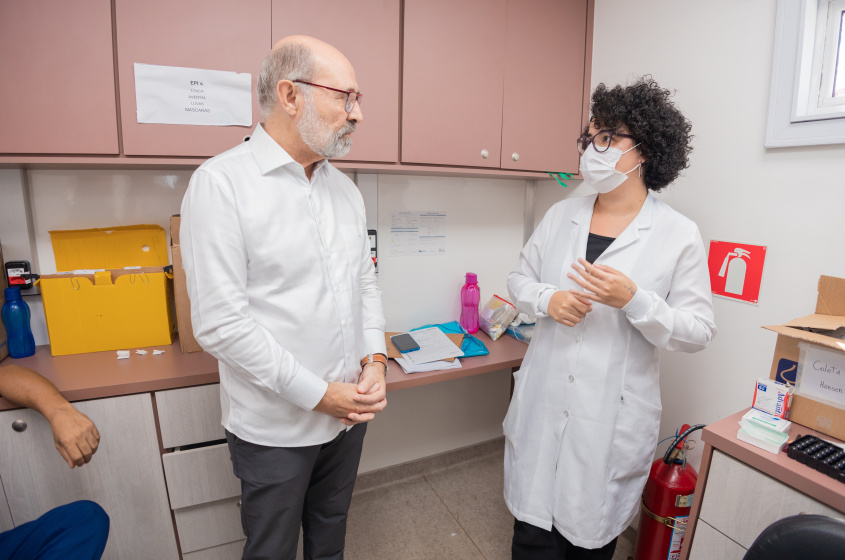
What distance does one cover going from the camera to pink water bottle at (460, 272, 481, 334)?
2.19m

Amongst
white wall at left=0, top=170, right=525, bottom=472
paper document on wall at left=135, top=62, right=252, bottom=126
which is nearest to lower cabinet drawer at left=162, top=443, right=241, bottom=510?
white wall at left=0, top=170, right=525, bottom=472

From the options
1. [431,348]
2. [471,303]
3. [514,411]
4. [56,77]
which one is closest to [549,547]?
[514,411]

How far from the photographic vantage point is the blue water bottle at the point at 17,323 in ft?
4.80

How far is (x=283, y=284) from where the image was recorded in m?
1.08

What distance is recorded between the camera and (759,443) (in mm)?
1120

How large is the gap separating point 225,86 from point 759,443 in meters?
1.83

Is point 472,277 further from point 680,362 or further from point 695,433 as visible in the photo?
point 695,433

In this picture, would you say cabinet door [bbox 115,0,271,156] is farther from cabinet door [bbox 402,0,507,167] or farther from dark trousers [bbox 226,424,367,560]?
dark trousers [bbox 226,424,367,560]

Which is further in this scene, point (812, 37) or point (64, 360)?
point (64, 360)

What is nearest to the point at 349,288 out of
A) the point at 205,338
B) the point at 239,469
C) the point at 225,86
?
the point at 205,338

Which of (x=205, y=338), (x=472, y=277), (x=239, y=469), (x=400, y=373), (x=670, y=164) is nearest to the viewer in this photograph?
(x=205, y=338)

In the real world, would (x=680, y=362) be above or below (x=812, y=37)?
below

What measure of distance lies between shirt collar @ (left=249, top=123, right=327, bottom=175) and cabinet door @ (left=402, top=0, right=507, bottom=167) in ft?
2.16

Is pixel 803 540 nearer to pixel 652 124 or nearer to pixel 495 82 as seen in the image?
pixel 652 124
